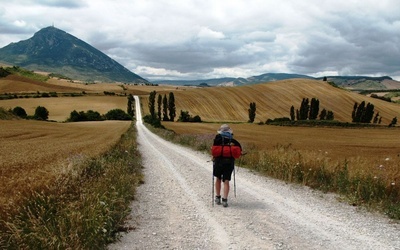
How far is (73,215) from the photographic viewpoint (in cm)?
659

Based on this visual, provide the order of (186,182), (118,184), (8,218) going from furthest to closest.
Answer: (186,182)
(118,184)
(8,218)

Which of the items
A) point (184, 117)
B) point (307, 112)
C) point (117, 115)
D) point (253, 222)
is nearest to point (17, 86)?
point (117, 115)

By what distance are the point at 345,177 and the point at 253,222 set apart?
5740 mm

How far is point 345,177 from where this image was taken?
42.7 feet

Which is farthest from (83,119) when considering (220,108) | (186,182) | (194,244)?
(194,244)

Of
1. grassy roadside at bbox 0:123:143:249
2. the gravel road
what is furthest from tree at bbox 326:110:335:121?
grassy roadside at bbox 0:123:143:249

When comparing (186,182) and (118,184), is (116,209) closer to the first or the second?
(118,184)

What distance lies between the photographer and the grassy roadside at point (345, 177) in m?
11.1

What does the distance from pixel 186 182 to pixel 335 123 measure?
3671 inches

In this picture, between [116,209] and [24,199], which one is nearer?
[24,199]

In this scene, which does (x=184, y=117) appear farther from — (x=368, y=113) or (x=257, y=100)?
(x=368, y=113)

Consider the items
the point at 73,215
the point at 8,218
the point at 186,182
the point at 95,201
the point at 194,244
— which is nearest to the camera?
the point at 8,218

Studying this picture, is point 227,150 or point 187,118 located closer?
point 227,150

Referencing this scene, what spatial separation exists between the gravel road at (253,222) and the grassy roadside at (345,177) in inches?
23.0
